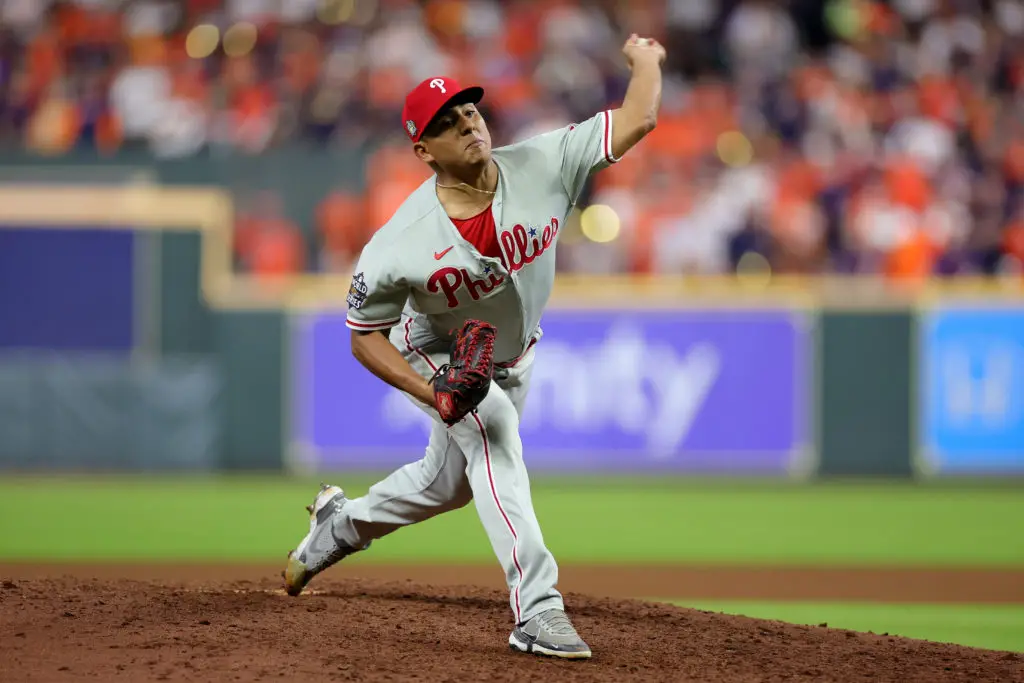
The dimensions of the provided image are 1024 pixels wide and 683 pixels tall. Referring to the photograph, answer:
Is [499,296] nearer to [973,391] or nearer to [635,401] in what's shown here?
[635,401]

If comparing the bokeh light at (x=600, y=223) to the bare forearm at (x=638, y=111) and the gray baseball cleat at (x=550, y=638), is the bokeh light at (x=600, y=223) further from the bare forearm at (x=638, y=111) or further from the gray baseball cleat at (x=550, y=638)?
the gray baseball cleat at (x=550, y=638)

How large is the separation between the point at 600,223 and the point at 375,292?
8.48 meters

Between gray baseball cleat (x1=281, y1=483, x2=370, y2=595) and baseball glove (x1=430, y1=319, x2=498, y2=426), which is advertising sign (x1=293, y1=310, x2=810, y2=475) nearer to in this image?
gray baseball cleat (x1=281, y1=483, x2=370, y2=595)

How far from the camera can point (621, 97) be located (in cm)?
1441

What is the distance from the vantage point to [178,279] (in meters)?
13.4

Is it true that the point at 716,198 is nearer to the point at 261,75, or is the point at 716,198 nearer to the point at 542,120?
the point at 542,120

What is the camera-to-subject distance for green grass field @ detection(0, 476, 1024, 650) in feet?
27.1

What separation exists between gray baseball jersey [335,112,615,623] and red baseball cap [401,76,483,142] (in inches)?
11.2

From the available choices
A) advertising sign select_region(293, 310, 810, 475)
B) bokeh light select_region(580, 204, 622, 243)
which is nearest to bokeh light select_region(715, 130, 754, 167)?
bokeh light select_region(580, 204, 622, 243)

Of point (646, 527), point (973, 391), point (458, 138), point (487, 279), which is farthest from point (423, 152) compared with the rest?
point (973, 391)

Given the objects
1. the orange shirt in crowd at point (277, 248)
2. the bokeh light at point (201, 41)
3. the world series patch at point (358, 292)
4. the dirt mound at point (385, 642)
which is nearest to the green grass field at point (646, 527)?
the dirt mound at point (385, 642)

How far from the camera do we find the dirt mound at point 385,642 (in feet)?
14.4

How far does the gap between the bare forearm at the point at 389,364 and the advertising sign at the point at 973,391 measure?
862 cm

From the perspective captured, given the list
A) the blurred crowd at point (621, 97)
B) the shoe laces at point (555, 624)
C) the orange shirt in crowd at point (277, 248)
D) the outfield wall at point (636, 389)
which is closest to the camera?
the shoe laces at point (555, 624)
